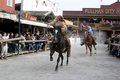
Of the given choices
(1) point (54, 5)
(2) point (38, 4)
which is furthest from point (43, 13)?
(1) point (54, 5)

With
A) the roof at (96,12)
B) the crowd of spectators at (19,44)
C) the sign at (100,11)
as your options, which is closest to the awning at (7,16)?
the crowd of spectators at (19,44)

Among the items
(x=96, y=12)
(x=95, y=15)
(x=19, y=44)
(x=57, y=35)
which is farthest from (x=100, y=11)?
(x=57, y=35)

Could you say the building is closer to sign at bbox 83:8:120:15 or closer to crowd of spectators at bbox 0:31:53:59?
sign at bbox 83:8:120:15

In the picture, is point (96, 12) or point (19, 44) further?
point (96, 12)

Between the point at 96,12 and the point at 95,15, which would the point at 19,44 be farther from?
the point at 96,12

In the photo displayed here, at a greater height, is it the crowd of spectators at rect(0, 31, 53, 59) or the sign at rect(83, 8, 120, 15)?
the sign at rect(83, 8, 120, 15)

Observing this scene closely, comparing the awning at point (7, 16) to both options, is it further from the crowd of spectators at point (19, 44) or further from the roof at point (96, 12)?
the roof at point (96, 12)

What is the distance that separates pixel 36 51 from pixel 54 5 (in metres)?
29.5

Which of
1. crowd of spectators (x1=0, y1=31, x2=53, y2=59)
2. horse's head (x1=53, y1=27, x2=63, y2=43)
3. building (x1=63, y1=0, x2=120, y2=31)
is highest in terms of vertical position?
building (x1=63, y1=0, x2=120, y2=31)

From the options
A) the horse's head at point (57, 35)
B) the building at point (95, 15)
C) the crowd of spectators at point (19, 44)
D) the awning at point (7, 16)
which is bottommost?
the crowd of spectators at point (19, 44)

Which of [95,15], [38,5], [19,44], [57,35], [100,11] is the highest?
[100,11]

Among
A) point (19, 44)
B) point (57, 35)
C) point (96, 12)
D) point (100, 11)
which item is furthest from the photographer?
point (96, 12)

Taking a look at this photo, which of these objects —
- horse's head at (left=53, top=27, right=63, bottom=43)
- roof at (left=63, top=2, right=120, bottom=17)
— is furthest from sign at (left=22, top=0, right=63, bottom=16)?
horse's head at (left=53, top=27, right=63, bottom=43)

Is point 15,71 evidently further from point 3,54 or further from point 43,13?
point 43,13
